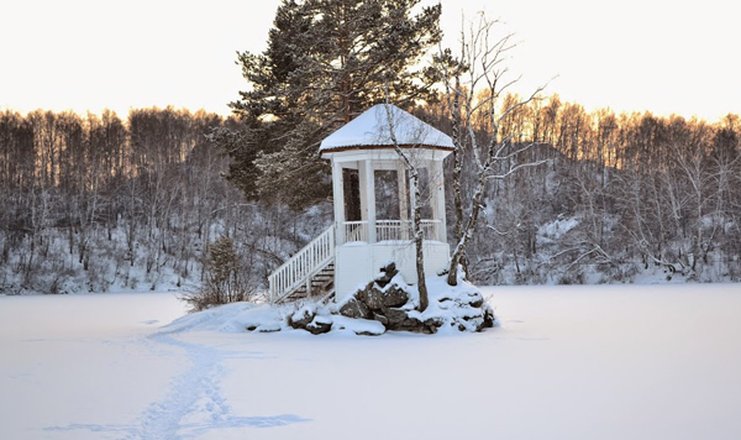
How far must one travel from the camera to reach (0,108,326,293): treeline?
50.4 metres

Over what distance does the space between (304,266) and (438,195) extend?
4273 millimetres

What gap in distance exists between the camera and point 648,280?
157ft

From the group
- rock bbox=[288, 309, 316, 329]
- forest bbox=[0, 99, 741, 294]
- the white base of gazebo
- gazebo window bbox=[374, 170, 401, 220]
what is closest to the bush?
the white base of gazebo

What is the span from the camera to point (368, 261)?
65.3ft

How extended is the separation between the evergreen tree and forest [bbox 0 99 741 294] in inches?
849

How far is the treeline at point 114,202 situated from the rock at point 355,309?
1165 inches

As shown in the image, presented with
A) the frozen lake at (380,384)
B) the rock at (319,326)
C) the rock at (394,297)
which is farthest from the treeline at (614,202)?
the frozen lake at (380,384)

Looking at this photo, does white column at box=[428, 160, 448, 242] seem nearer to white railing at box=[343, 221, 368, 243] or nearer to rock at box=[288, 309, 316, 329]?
white railing at box=[343, 221, 368, 243]

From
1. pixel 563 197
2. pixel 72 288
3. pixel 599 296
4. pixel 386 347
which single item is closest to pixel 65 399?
pixel 386 347

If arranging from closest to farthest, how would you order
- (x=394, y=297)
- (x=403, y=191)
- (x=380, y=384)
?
(x=380, y=384)
(x=394, y=297)
(x=403, y=191)

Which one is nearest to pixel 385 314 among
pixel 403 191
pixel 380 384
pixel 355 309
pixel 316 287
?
pixel 355 309

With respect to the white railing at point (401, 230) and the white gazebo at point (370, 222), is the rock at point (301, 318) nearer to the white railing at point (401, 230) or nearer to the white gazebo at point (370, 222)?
the white gazebo at point (370, 222)

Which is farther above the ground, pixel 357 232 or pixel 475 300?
pixel 357 232

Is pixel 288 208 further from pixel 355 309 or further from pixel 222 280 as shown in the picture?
pixel 355 309
